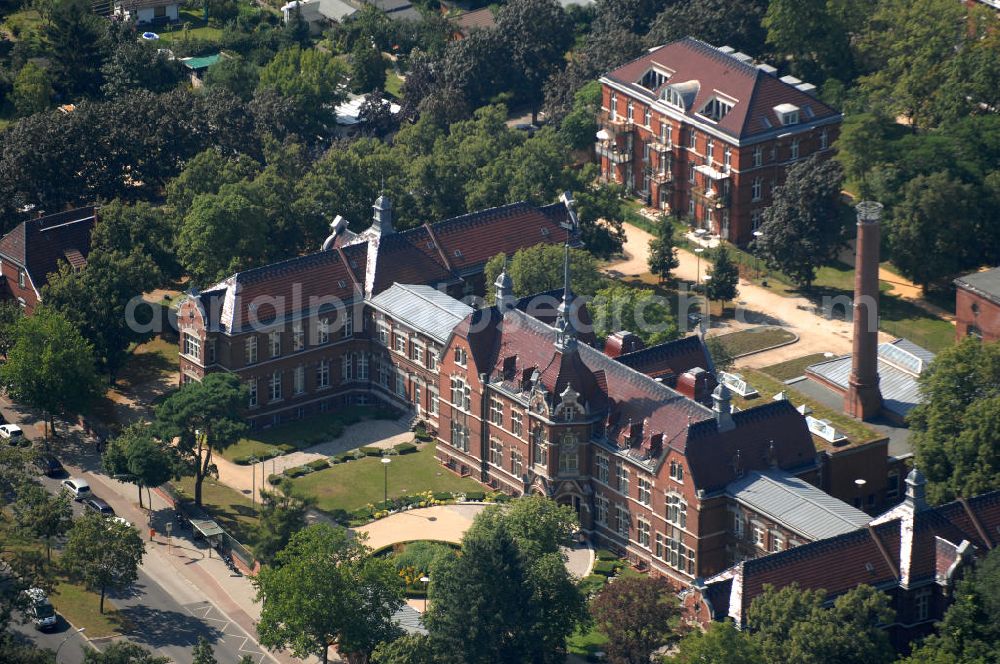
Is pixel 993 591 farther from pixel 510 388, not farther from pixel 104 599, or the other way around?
pixel 104 599

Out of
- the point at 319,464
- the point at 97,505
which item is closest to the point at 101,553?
the point at 97,505

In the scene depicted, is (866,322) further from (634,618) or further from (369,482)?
(369,482)

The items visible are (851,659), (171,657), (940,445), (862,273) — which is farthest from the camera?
(862,273)

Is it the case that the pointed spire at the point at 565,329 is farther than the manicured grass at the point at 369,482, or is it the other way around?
the manicured grass at the point at 369,482

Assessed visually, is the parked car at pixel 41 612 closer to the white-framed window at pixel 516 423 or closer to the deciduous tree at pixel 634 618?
the deciduous tree at pixel 634 618

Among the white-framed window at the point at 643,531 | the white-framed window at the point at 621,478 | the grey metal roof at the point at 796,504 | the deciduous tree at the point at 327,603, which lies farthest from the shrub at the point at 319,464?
the grey metal roof at the point at 796,504

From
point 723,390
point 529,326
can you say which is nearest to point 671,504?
point 723,390

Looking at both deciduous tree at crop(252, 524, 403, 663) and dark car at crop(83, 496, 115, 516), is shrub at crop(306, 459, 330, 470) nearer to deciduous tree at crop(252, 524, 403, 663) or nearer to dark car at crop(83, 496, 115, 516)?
dark car at crop(83, 496, 115, 516)
